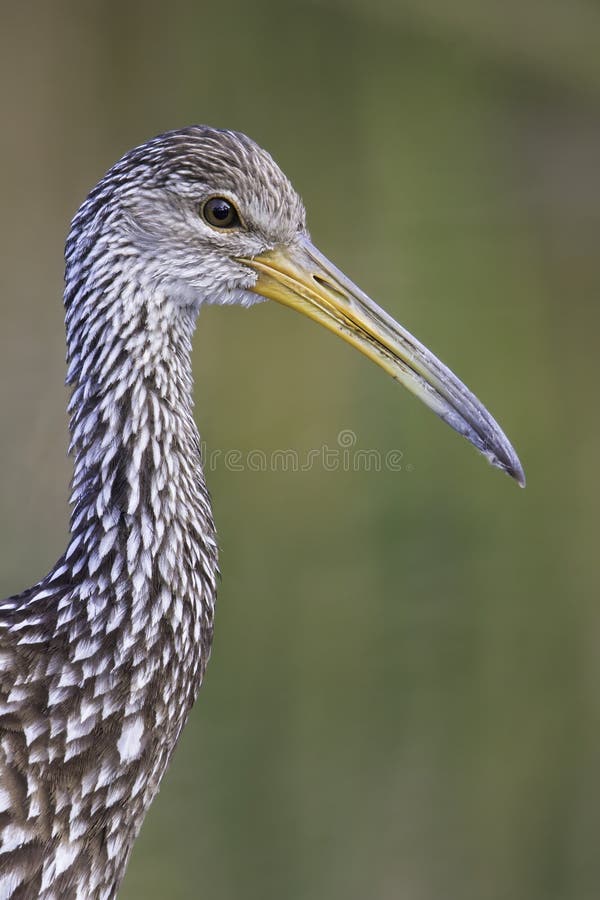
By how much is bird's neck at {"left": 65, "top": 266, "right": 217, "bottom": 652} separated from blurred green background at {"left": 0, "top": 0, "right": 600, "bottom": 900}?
8.13 ft

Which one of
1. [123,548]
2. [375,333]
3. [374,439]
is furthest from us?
[374,439]

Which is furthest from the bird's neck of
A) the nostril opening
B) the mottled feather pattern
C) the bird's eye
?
the nostril opening

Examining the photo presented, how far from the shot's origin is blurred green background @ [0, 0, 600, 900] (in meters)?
5.11

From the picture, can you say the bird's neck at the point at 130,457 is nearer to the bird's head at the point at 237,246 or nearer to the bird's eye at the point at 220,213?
the bird's head at the point at 237,246

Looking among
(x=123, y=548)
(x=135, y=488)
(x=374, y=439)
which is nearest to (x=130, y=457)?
(x=135, y=488)

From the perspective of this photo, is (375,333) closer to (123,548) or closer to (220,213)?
(220,213)

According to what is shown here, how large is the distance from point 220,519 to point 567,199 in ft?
A: 9.05

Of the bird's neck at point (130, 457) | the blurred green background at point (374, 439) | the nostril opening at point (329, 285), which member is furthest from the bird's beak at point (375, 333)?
the blurred green background at point (374, 439)

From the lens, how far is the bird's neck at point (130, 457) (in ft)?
8.20

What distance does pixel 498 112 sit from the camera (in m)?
6.66

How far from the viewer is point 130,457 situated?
2.53 meters

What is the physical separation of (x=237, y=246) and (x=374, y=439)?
137 inches

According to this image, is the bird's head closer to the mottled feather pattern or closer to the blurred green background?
the mottled feather pattern

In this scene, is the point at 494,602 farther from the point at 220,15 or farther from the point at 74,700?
the point at 74,700
